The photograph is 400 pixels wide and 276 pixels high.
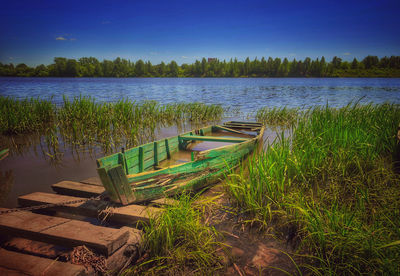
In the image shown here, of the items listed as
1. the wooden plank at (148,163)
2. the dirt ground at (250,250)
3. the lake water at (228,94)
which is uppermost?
the lake water at (228,94)

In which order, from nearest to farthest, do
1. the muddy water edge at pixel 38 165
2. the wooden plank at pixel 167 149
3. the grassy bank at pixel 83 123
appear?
the muddy water edge at pixel 38 165 < the wooden plank at pixel 167 149 < the grassy bank at pixel 83 123

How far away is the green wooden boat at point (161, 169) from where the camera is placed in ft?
8.93

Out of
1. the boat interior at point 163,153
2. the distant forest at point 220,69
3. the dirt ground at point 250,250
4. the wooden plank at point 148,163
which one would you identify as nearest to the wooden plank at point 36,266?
the boat interior at point 163,153

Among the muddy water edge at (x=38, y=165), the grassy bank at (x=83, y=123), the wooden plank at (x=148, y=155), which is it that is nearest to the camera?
the wooden plank at (x=148, y=155)

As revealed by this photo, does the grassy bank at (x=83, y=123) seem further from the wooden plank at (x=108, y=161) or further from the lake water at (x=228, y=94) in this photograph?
the wooden plank at (x=108, y=161)

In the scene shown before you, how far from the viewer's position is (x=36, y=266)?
1788 millimetres

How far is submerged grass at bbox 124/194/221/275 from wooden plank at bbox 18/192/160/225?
10.2 inches

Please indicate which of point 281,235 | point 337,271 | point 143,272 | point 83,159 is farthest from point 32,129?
point 337,271

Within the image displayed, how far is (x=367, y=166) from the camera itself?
3.57 metres

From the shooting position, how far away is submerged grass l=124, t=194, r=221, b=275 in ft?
6.84

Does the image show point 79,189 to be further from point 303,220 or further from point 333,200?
point 333,200

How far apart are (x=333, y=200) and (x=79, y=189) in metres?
3.82

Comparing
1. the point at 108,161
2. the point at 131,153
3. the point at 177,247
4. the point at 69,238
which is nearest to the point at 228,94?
the point at 131,153

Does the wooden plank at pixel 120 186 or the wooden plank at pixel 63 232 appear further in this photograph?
the wooden plank at pixel 120 186
